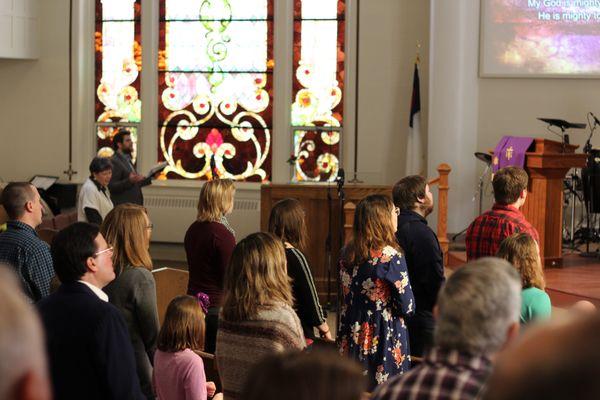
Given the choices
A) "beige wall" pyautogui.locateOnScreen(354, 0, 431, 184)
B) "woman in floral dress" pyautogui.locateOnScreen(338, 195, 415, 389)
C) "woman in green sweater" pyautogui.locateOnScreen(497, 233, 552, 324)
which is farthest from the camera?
"beige wall" pyautogui.locateOnScreen(354, 0, 431, 184)

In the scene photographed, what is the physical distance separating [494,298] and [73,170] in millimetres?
10625

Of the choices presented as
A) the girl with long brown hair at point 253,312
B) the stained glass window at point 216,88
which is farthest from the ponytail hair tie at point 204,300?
the stained glass window at point 216,88

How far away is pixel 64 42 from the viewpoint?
12234 millimetres

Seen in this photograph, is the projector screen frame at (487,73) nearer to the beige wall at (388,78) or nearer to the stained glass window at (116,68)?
the beige wall at (388,78)

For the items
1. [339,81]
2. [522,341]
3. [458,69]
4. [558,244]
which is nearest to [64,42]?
[339,81]

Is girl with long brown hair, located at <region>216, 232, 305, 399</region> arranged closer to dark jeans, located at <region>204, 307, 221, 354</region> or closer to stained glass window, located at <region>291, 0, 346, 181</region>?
dark jeans, located at <region>204, 307, 221, 354</region>

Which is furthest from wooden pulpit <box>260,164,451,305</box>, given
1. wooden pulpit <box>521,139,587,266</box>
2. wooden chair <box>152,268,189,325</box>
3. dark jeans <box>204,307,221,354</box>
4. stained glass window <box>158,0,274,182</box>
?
dark jeans <box>204,307,221,354</box>

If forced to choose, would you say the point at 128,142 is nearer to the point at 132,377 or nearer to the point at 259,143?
the point at 259,143

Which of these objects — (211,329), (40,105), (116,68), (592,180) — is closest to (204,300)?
(211,329)

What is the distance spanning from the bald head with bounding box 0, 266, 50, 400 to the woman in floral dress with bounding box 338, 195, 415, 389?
3.05m

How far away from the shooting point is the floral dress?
423cm

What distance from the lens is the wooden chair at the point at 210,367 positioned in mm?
4094

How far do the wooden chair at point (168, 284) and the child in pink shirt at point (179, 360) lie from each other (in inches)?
89.9

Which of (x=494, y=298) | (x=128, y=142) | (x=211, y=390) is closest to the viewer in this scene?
(x=494, y=298)
